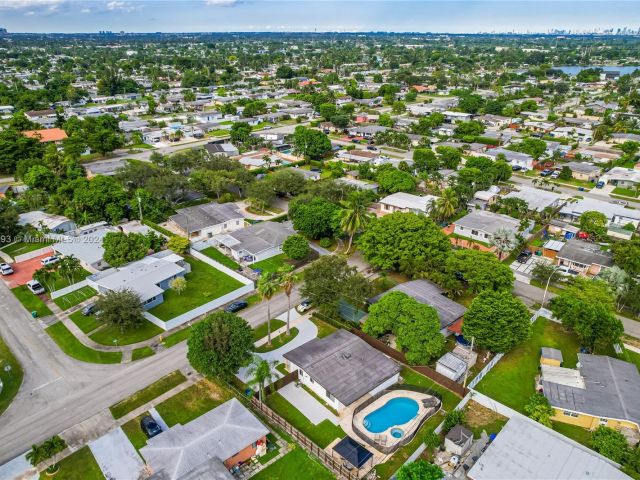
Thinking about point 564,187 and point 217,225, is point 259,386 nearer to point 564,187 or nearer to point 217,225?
point 217,225

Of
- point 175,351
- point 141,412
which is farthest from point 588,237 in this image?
→ point 141,412

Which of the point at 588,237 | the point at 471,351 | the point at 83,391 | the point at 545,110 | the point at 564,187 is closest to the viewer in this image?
the point at 83,391

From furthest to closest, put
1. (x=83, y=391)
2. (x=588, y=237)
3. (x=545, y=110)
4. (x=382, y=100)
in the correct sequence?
(x=382, y=100) → (x=545, y=110) → (x=588, y=237) → (x=83, y=391)

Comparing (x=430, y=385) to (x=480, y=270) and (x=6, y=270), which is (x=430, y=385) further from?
(x=6, y=270)

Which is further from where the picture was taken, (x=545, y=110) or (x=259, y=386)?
(x=545, y=110)

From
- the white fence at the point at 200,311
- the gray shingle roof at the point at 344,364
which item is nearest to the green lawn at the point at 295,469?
the gray shingle roof at the point at 344,364

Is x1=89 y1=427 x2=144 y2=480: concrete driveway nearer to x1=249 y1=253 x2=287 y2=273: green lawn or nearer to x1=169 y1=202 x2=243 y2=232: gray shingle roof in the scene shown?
x1=249 y1=253 x2=287 y2=273: green lawn
